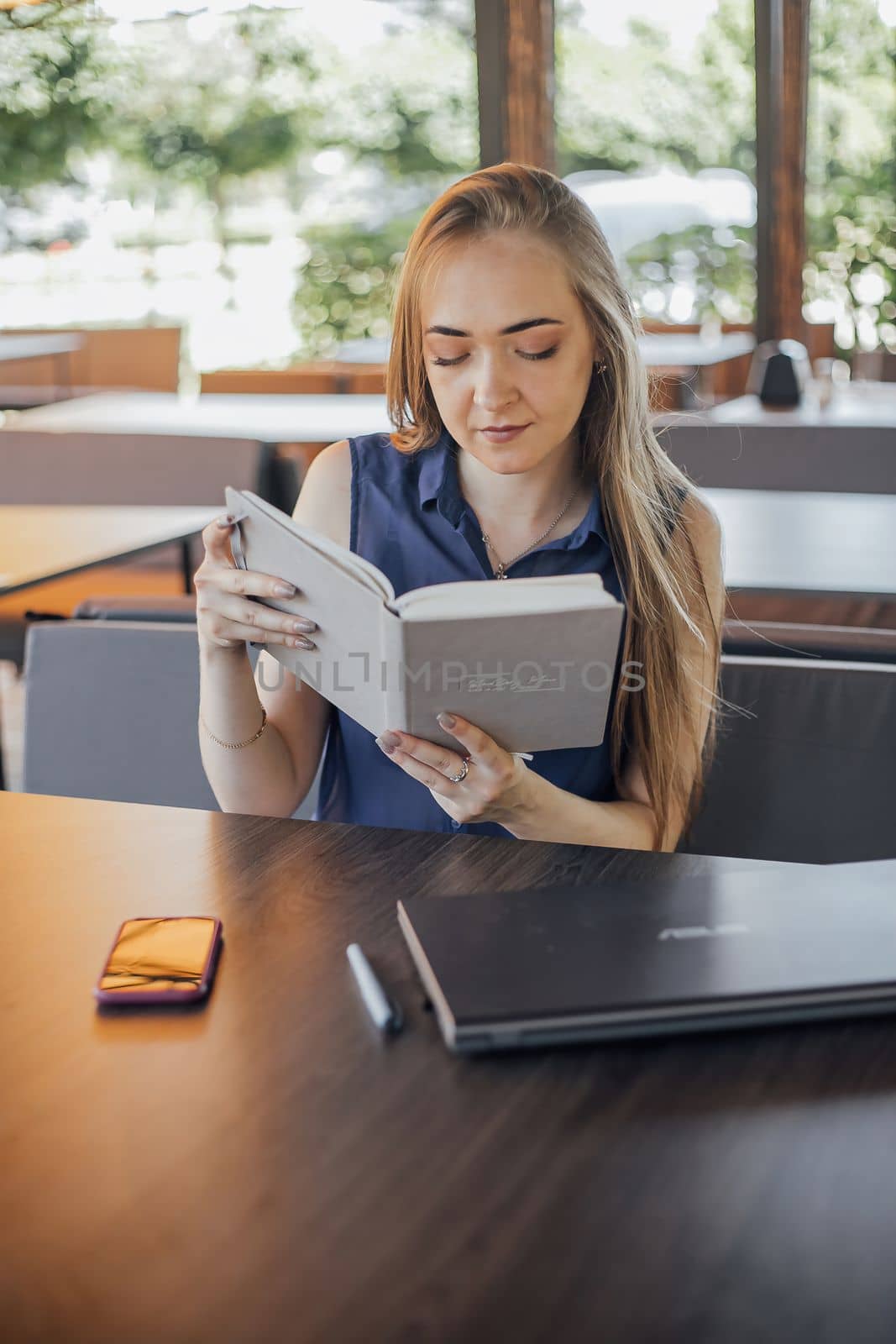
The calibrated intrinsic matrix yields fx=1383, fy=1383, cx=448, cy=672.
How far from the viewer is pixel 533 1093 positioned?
2.47 ft

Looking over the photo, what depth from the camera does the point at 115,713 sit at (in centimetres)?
170

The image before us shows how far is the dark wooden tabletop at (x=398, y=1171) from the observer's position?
1.96 feet

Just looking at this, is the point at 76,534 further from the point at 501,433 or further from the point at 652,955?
the point at 652,955

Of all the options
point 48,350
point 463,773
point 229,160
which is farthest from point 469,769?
point 229,160

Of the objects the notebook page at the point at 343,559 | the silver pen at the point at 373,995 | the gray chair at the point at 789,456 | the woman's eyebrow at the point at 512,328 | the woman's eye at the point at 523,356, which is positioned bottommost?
the silver pen at the point at 373,995

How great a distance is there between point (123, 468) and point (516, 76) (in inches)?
123

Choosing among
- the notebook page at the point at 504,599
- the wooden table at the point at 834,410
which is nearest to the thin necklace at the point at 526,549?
the notebook page at the point at 504,599

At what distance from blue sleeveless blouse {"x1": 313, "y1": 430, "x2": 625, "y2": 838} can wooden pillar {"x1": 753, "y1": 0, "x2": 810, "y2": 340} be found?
457cm

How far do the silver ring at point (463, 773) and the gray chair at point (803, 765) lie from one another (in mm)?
469

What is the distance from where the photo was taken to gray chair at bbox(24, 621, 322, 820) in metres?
1.67

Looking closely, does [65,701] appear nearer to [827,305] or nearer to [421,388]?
[421,388]

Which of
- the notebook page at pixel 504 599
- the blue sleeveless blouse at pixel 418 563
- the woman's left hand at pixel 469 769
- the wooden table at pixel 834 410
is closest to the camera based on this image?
the notebook page at pixel 504 599

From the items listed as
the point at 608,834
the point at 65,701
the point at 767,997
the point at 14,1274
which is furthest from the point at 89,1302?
the point at 65,701

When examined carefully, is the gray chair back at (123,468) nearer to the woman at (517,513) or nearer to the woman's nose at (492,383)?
the woman at (517,513)
